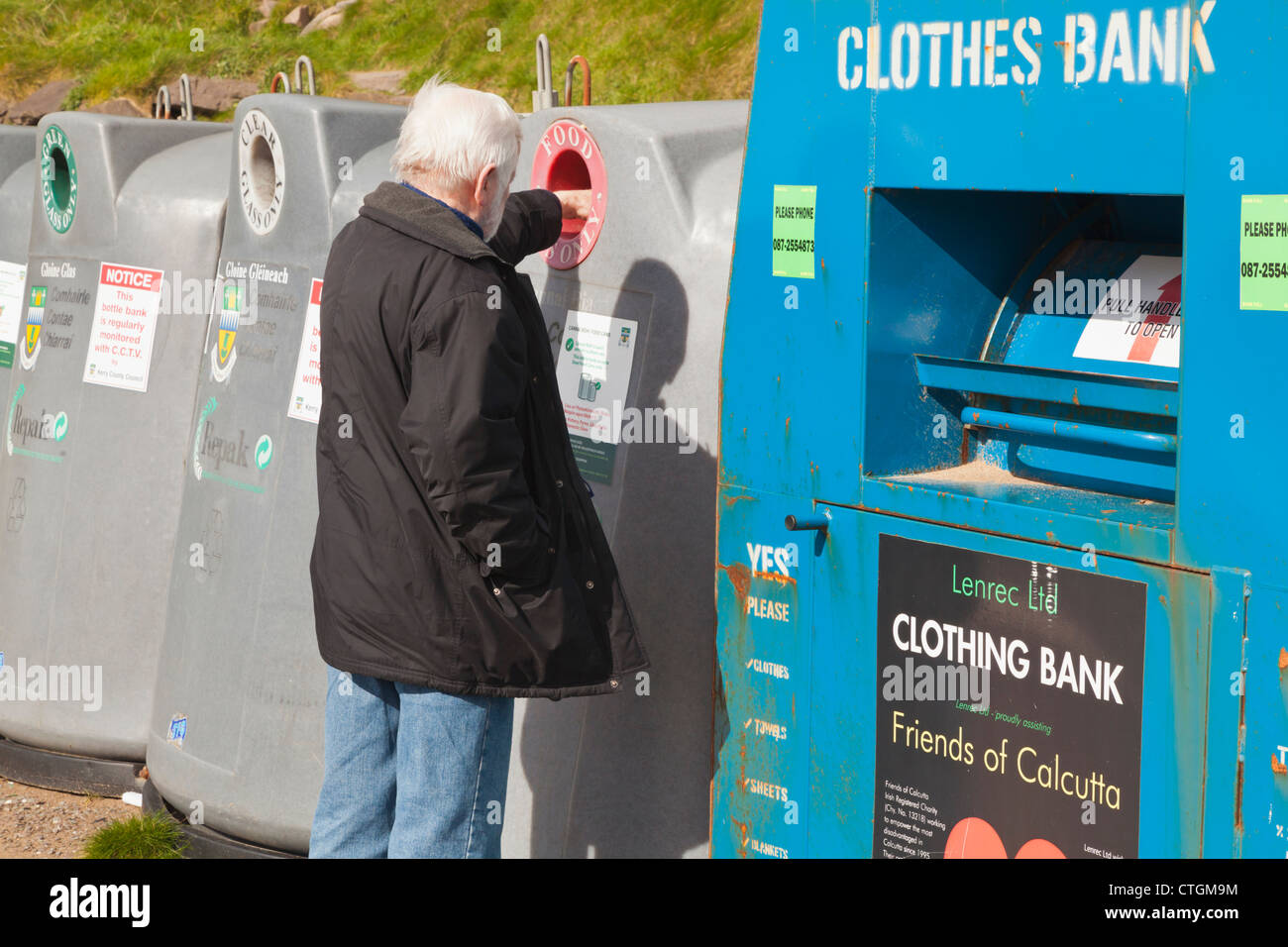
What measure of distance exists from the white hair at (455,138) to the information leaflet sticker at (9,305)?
296 centimetres

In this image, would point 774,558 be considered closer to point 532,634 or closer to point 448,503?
point 532,634

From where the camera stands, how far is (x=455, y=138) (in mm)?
2393

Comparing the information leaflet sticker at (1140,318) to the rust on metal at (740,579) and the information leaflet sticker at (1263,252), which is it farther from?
the rust on metal at (740,579)

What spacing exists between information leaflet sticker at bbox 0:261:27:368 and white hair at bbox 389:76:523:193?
296cm

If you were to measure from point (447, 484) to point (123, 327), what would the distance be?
2.36 meters

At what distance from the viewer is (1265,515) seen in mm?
1869

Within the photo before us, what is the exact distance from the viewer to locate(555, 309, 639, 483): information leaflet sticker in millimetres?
3016

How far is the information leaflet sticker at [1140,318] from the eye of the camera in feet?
7.06

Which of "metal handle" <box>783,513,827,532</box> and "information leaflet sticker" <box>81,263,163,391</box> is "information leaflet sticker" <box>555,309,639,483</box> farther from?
"information leaflet sticker" <box>81,263,163,391</box>

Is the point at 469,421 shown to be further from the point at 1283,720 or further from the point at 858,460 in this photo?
the point at 1283,720
